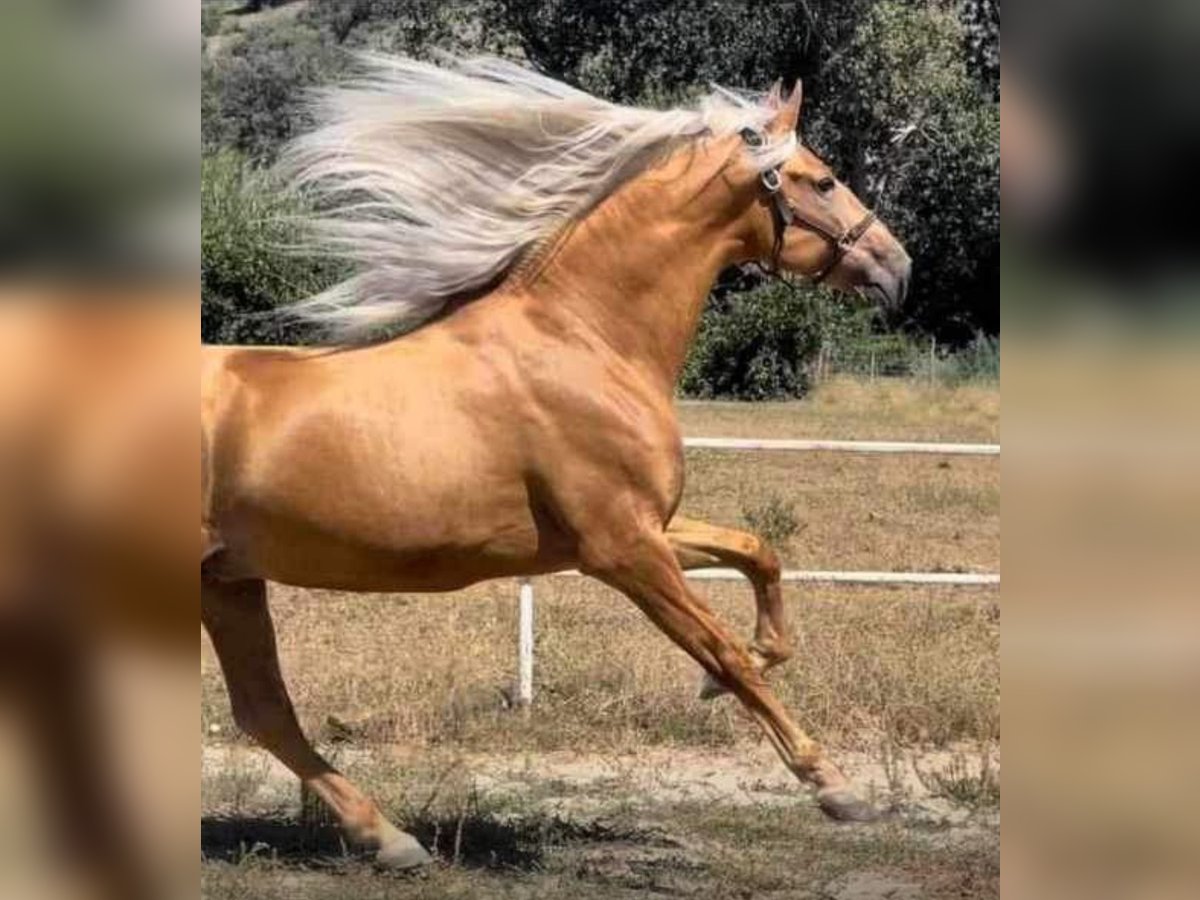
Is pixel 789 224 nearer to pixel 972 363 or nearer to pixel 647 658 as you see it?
pixel 647 658

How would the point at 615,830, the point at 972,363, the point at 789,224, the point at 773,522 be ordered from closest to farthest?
the point at 789,224
the point at 615,830
the point at 773,522
the point at 972,363

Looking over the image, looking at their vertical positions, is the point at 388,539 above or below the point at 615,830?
above

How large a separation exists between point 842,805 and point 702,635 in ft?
1.84

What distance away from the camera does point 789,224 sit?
4242mm

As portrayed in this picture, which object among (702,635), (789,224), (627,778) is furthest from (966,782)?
(789,224)

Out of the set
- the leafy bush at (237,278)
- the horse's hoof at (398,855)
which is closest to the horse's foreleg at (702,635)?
the horse's hoof at (398,855)

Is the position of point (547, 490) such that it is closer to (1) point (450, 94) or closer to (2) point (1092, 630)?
(1) point (450, 94)

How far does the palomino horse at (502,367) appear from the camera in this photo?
3959 millimetres

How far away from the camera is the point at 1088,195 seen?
1196 mm

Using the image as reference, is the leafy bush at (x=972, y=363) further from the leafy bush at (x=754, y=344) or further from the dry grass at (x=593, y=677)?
the dry grass at (x=593, y=677)

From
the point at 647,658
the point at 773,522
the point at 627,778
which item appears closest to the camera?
the point at 627,778

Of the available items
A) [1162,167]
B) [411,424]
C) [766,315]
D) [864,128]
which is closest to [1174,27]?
[1162,167]

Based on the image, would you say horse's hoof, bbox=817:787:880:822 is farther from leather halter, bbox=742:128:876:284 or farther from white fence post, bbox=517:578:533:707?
white fence post, bbox=517:578:533:707

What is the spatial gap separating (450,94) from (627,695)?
267 centimetres
